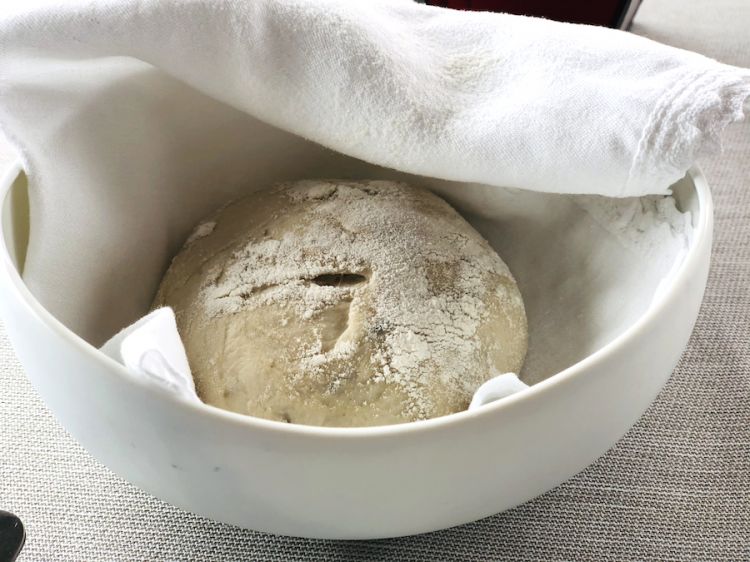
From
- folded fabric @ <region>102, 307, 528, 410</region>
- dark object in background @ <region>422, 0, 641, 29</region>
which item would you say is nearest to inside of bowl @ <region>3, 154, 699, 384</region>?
folded fabric @ <region>102, 307, 528, 410</region>

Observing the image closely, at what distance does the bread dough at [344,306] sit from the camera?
1.53 ft

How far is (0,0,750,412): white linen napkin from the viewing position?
469 millimetres

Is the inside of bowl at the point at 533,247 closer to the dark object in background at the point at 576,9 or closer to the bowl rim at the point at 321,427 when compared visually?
the bowl rim at the point at 321,427

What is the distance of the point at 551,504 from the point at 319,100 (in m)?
0.31

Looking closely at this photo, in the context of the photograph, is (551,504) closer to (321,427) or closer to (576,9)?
(321,427)

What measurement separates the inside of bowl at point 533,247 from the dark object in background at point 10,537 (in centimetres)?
12

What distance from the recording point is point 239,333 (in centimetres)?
50

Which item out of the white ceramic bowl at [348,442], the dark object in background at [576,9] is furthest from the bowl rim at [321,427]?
the dark object in background at [576,9]

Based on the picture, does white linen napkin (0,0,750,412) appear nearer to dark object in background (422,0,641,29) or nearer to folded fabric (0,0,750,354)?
folded fabric (0,0,750,354)

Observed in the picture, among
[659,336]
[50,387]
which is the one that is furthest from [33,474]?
[659,336]

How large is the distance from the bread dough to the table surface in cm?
8

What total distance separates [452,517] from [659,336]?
5.6 inches

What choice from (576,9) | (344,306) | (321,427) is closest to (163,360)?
(321,427)

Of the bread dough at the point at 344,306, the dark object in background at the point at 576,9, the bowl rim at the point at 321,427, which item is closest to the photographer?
the bowl rim at the point at 321,427
